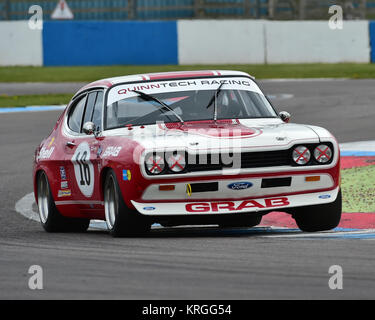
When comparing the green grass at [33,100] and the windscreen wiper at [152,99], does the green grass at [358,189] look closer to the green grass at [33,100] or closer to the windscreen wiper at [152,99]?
the windscreen wiper at [152,99]

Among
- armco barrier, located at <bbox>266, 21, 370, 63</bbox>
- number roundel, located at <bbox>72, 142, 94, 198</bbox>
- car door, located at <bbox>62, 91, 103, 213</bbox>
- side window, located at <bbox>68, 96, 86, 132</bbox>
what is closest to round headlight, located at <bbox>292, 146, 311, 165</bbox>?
car door, located at <bbox>62, 91, 103, 213</bbox>

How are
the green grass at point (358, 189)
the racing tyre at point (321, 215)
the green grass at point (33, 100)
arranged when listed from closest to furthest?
the racing tyre at point (321, 215) < the green grass at point (358, 189) < the green grass at point (33, 100)

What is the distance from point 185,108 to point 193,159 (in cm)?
128

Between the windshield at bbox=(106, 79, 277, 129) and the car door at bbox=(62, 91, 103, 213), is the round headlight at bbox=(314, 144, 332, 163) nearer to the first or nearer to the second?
the windshield at bbox=(106, 79, 277, 129)

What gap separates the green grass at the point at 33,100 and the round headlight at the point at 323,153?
56.2 ft

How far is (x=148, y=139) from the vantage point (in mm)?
8453

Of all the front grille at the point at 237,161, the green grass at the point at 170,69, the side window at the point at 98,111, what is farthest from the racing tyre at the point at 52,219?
the green grass at the point at 170,69

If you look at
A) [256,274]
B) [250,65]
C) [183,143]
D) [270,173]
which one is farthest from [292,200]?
[250,65]

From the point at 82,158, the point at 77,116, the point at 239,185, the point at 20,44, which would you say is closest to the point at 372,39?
the point at 20,44

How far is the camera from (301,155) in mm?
8555

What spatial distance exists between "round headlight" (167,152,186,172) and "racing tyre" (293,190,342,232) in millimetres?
A: 1066

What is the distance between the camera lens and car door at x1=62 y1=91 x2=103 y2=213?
9.27 m

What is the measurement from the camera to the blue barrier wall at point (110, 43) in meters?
37.6
